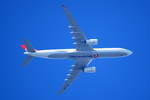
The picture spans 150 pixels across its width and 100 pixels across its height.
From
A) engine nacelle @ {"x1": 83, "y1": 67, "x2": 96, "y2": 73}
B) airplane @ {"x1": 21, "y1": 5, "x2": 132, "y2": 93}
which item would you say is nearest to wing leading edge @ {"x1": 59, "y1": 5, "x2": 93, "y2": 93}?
airplane @ {"x1": 21, "y1": 5, "x2": 132, "y2": 93}

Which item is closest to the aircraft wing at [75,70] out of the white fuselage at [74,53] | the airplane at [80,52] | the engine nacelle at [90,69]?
the airplane at [80,52]

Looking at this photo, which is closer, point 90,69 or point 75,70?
point 90,69

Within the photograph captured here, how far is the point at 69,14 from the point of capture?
100 m

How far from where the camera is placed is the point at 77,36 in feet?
343

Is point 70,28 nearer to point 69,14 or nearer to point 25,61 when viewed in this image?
point 69,14

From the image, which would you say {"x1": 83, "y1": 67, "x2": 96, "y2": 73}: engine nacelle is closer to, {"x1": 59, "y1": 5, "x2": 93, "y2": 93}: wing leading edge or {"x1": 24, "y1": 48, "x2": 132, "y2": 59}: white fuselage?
{"x1": 59, "y1": 5, "x2": 93, "y2": 93}: wing leading edge

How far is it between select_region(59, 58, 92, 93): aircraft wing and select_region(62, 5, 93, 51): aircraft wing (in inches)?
149

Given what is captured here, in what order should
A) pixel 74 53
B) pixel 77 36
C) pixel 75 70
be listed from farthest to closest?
pixel 75 70 → pixel 74 53 → pixel 77 36

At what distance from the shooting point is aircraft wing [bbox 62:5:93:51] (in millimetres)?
100812

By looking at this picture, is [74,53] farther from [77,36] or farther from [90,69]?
[90,69]

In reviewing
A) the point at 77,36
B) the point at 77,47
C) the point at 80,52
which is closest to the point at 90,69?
the point at 80,52

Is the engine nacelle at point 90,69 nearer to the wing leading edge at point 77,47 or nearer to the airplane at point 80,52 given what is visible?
the airplane at point 80,52

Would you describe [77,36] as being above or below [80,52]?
above

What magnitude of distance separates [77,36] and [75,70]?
1113cm
